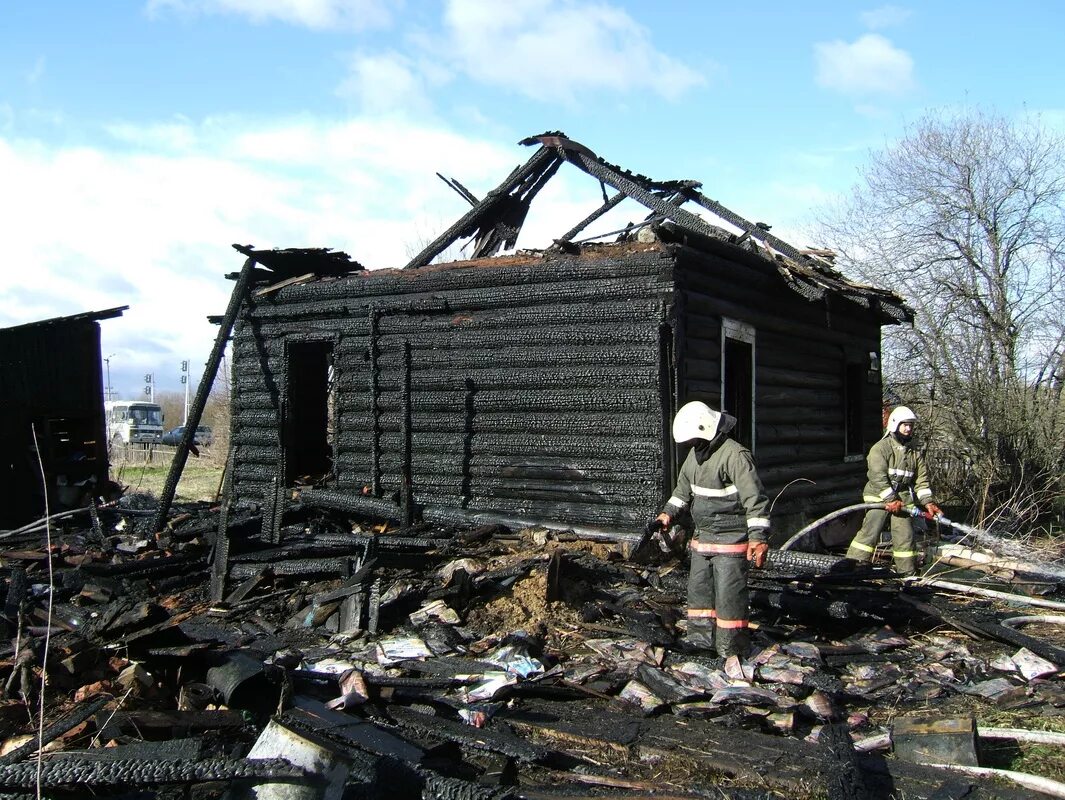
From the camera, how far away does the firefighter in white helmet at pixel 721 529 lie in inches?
242

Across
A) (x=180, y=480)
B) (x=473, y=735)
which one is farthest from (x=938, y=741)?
(x=180, y=480)

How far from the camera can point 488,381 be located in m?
10.1

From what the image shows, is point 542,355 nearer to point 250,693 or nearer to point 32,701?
point 250,693

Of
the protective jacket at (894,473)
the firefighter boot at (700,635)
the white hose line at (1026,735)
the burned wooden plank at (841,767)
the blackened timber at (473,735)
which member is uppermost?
the protective jacket at (894,473)

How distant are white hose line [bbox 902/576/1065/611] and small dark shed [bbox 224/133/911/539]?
251 cm

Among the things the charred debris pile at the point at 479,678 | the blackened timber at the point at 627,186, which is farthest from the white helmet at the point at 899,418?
the blackened timber at the point at 627,186

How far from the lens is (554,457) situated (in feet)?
31.8

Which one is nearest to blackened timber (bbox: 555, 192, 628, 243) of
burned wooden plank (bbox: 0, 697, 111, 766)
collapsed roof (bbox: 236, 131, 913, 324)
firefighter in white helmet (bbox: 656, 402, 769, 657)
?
collapsed roof (bbox: 236, 131, 913, 324)

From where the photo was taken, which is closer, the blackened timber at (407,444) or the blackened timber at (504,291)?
the blackened timber at (504,291)

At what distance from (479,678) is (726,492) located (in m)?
2.20

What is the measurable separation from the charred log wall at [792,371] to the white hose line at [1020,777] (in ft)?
16.4

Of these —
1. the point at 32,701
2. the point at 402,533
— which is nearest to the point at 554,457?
the point at 402,533

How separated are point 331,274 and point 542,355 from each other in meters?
3.83

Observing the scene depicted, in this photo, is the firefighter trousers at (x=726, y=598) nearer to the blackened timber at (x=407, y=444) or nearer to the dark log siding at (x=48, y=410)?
the blackened timber at (x=407, y=444)
